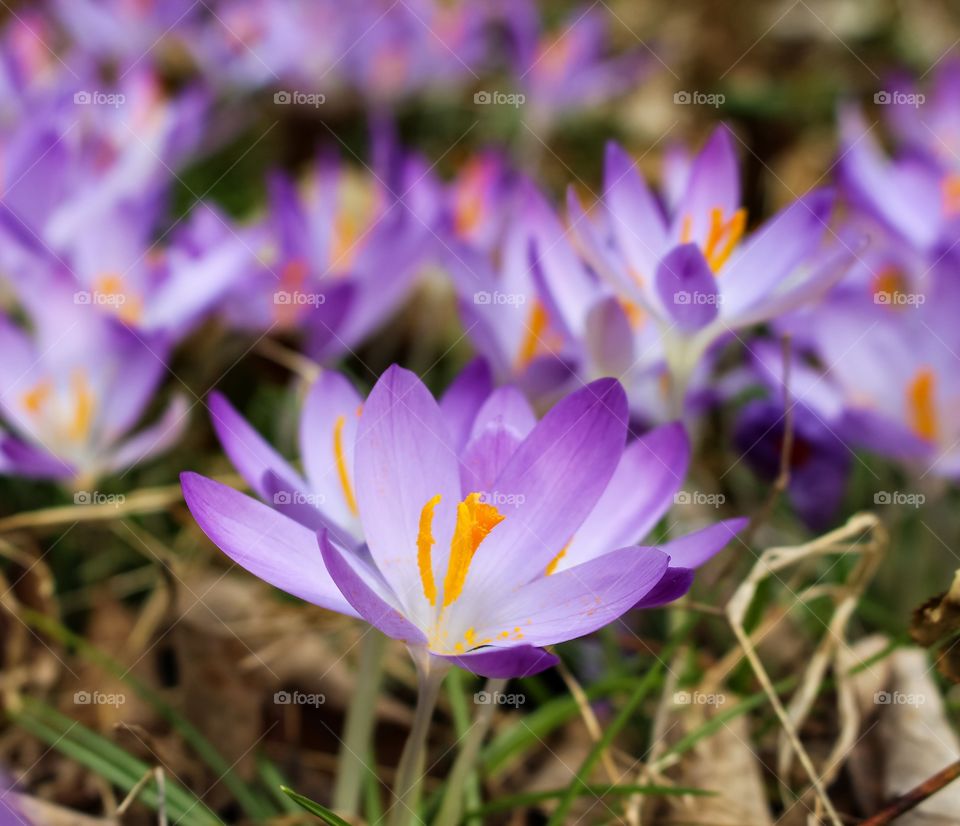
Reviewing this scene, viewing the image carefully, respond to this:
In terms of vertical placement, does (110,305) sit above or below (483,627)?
above

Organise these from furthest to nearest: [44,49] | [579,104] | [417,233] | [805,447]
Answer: [579,104] < [44,49] < [417,233] < [805,447]

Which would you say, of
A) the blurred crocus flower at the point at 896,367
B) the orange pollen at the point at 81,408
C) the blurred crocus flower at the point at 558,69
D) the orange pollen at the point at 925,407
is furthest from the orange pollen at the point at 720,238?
the blurred crocus flower at the point at 558,69

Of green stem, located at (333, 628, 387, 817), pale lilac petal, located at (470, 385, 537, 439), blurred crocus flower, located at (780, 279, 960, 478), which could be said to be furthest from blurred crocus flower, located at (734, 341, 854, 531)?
green stem, located at (333, 628, 387, 817)

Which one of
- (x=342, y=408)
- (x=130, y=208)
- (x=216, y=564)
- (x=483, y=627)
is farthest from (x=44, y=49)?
(x=483, y=627)

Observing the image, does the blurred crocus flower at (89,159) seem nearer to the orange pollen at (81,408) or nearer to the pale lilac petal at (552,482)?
the orange pollen at (81,408)

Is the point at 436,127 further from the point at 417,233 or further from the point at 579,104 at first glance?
the point at 417,233

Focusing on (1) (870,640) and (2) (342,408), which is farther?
(1) (870,640)
